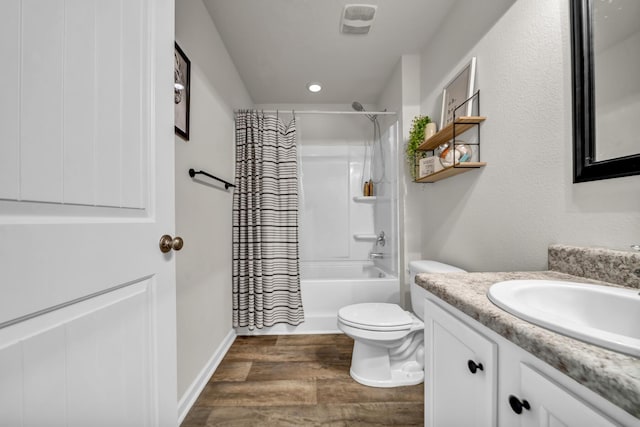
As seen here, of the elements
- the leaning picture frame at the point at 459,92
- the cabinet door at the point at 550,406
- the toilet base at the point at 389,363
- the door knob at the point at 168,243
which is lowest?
the toilet base at the point at 389,363

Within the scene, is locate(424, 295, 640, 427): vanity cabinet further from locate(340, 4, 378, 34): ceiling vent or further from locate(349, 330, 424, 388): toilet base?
locate(340, 4, 378, 34): ceiling vent

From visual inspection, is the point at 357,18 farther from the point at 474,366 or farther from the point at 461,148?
the point at 474,366

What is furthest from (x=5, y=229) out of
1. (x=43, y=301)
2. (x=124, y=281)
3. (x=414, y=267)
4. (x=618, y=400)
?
(x=414, y=267)

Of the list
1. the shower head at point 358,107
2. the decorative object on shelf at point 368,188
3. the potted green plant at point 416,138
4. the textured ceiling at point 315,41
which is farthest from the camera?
the decorative object on shelf at point 368,188

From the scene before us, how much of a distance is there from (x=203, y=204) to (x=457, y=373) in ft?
5.03

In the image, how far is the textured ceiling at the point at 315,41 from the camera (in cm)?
168

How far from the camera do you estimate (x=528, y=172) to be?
1113mm

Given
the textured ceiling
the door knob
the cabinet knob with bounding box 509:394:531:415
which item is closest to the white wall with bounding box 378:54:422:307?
the textured ceiling

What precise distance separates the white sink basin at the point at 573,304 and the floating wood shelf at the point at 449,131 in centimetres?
94

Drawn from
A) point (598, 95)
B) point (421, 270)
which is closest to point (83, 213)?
point (598, 95)

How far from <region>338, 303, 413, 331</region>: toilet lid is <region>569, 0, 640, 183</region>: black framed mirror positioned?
111 cm

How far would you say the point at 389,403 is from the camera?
146cm

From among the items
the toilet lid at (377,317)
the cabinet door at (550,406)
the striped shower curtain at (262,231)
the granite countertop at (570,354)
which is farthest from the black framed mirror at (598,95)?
the striped shower curtain at (262,231)

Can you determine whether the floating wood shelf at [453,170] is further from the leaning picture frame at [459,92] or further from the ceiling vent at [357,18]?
the ceiling vent at [357,18]
